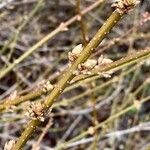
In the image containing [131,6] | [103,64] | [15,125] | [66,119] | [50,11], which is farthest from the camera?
[50,11]

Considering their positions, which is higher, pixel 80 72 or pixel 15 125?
pixel 80 72

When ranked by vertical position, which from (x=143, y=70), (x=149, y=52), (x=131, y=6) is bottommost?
(x=143, y=70)

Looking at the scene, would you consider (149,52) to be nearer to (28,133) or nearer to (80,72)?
(80,72)

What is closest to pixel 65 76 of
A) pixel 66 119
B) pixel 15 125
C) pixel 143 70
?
pixel 15 125

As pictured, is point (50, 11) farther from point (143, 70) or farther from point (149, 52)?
point (149, 52)

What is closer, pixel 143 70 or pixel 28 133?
pixel 28 133

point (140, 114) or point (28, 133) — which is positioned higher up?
point (28, 133)

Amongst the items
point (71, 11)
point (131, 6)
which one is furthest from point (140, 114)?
point (131, 6)

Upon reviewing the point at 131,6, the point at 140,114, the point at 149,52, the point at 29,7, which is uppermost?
the point at 29,7

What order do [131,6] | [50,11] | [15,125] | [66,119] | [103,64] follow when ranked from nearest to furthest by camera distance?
[131,6] < [103,64] < [15,125] < [66,119] < [50,11]
